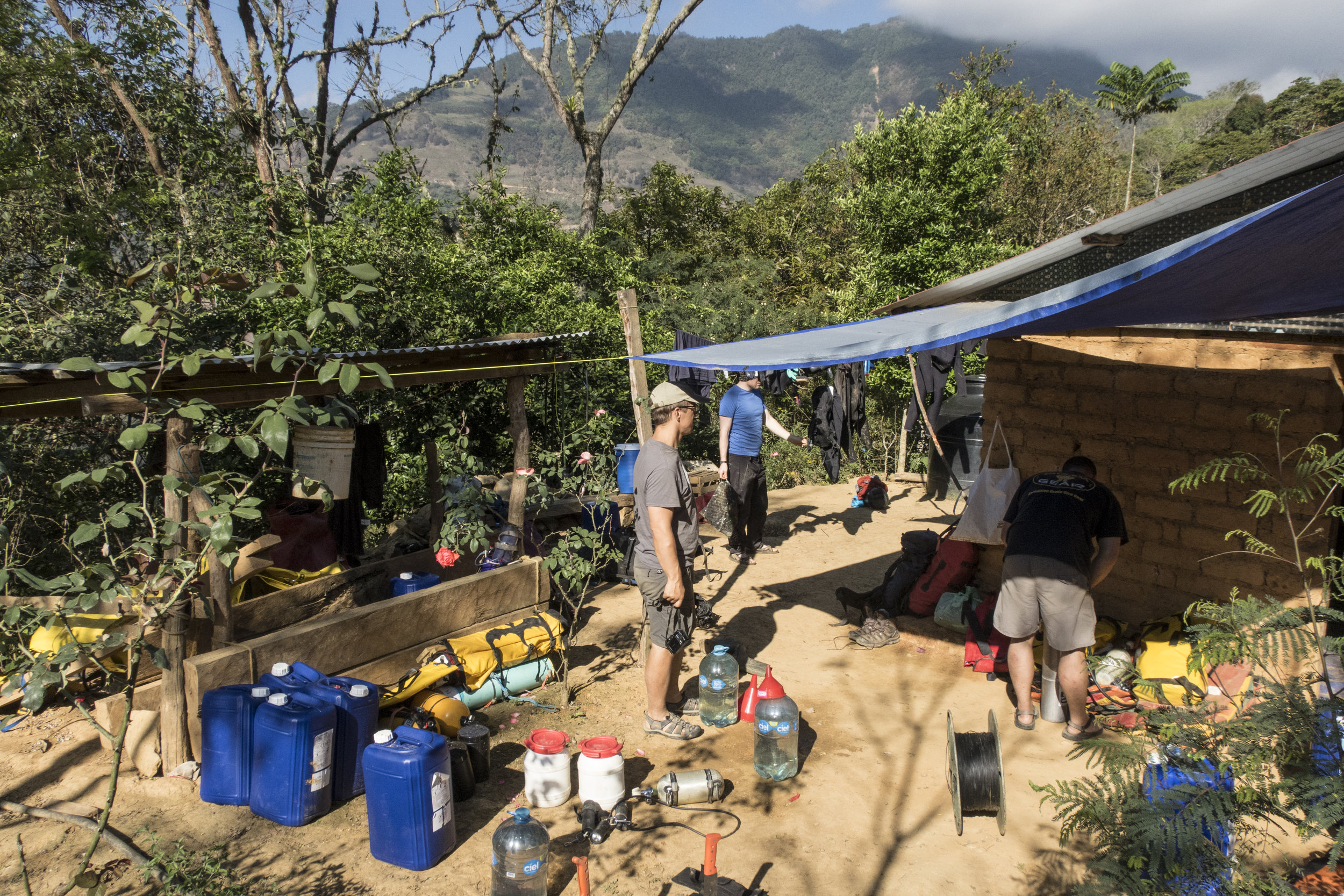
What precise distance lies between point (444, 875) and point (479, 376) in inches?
131

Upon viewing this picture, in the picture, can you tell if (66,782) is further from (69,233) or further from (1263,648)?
(69,233)

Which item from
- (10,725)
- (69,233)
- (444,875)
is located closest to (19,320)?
(69,233)

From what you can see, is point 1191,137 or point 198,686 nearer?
point 198,686

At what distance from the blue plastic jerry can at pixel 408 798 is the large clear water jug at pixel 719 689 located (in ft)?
5.19

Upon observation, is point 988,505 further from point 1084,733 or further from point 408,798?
point 408,798

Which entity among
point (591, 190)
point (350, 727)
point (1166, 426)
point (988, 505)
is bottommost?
point (350, 727)

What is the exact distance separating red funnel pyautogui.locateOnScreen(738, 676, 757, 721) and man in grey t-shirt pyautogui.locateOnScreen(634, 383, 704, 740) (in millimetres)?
269

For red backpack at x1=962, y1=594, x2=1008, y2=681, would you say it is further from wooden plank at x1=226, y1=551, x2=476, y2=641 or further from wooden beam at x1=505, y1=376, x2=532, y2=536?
wooden plank at x1=226, y1=551, x2=476, y2=641

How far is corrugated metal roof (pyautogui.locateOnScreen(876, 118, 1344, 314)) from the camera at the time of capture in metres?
Result: 3.96

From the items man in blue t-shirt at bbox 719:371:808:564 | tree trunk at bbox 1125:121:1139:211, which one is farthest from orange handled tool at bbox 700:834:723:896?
tree trunk at bbox 1125:121:1139:211

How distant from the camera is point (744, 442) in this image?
7.00m

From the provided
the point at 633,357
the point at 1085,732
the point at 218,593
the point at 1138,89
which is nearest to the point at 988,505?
the point at 1085,732

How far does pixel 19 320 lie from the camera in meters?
A: 8.48

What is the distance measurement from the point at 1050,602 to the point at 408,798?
3203 millimetres
